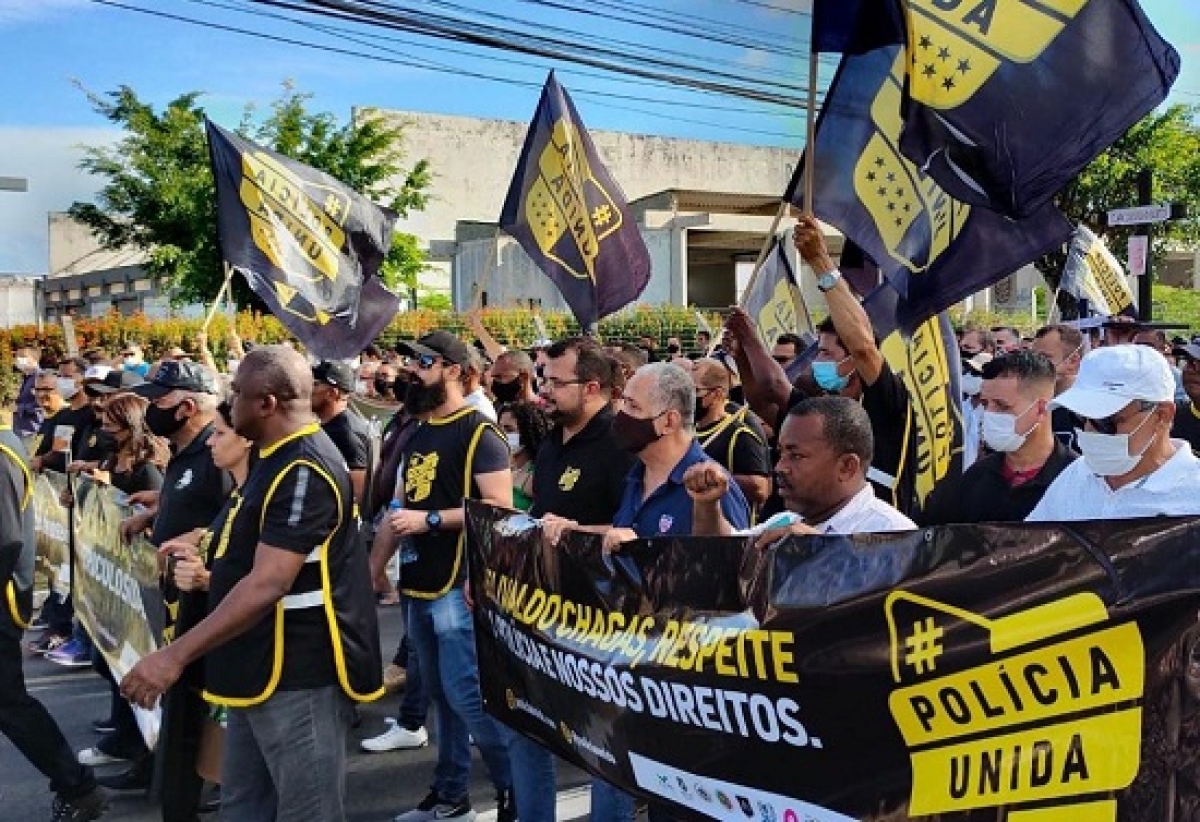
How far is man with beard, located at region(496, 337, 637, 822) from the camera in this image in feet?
14.6

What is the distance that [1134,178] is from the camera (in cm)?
2803

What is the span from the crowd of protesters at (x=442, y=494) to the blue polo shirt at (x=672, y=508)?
1cm

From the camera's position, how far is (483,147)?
43594 millimetres


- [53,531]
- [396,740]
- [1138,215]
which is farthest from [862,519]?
[1138,215]

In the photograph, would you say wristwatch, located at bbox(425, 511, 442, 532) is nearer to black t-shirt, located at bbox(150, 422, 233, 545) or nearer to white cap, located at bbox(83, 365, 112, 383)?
black t-shirt, located at bbox(150, 422, 233, 545)

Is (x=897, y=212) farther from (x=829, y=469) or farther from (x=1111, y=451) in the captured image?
(x=829, y=469)

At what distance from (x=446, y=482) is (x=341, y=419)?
6.23 feet

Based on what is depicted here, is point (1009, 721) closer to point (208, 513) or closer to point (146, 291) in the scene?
point (208, 513)

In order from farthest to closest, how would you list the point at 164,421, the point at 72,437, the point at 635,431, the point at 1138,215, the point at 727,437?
the point at 1138,215 → the point at 72,437 → the point at 727,437 → the point at 164,421 → the point at 635,431

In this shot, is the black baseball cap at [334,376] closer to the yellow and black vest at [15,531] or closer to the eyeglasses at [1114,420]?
the yellow and black vest at [15,531]

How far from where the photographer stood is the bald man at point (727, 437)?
5207 millimetres

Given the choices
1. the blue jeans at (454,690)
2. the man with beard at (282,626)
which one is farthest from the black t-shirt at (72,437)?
the man with beard at (282,626)

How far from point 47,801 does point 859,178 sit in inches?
179

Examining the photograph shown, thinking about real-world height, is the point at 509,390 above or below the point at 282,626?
above
